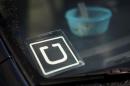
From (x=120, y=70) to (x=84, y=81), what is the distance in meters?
0.11

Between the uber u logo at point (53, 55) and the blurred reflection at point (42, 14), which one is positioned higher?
the blurred reflection at point (42, 14)

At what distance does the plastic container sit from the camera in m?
0.80

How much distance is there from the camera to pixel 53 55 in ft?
2.38

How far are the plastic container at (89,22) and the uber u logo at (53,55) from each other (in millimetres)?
71

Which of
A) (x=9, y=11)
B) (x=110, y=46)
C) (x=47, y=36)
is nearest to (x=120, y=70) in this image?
(x=110, y=46)

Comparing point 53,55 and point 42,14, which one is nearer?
Result: point 53,55

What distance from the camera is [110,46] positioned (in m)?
0.80

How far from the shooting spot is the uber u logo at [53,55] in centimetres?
69

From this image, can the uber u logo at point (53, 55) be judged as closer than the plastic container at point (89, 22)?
Yes

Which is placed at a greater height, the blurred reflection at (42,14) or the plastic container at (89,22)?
the blurred reflection at (42,14)

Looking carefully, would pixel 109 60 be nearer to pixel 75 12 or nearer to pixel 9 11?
pixel 75 12

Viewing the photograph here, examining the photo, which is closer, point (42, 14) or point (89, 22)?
point (89, 22)

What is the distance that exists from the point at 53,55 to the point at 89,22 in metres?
0.18

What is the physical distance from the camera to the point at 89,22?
80 centimetres
